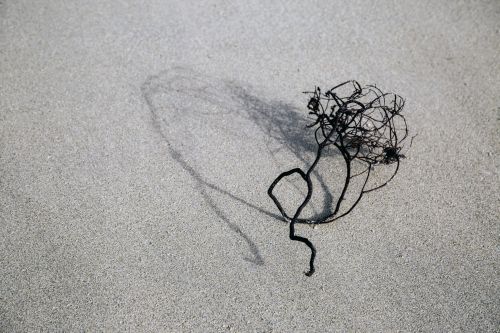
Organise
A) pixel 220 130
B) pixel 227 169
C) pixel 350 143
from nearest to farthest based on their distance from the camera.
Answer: pixel 350 143
pixel 227 169
pixel 220 130

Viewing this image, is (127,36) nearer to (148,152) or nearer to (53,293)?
(148,152)

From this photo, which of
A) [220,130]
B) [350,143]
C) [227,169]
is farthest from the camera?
[220,130]

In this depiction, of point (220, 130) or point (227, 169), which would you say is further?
point (220, 130)

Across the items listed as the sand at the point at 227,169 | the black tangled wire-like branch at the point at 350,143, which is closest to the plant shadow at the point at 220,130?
the sand at the point at 227,169

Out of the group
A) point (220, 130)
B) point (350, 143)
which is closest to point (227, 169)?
point (220, 130)

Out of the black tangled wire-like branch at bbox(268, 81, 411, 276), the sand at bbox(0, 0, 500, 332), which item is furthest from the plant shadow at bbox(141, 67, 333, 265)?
the black tangled wire-like branch at bbox(268, 81, 411, 276)

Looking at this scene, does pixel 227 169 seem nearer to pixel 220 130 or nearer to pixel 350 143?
pixel 220 130

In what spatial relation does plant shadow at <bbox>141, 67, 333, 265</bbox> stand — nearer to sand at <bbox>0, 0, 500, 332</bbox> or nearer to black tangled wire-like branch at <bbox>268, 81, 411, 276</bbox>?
sand at <bbox>0, 0, 500, 332</bbox>

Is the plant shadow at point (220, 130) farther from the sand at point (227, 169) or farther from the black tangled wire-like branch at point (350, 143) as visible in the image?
the black tangled wire-like branch at point (350, 143)
